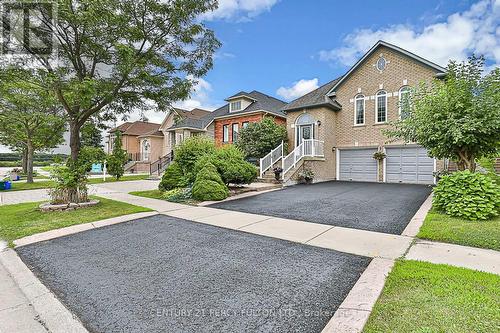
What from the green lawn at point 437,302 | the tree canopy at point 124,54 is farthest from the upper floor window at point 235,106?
the green lawn at point 437,302

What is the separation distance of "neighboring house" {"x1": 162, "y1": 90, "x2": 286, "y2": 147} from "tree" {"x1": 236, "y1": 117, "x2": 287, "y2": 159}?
2694 mm

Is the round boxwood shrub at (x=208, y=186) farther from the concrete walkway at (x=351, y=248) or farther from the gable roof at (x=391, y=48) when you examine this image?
the gable roof at (x=391, y=48)

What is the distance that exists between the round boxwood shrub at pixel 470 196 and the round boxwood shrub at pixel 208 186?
7.13 m

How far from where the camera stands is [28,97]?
14.3 meters

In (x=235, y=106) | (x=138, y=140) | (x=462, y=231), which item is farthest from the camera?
(x=138, y=140)

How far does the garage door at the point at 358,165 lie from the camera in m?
16.9

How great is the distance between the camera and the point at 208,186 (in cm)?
1008

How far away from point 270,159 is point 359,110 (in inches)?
271

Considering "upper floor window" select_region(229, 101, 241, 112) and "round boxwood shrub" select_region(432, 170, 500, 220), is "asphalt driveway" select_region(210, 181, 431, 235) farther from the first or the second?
"upper floor window" select_region(229, 101, 241, 112)

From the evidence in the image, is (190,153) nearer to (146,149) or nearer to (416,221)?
(416,221)

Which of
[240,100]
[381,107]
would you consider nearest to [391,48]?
[381,107]

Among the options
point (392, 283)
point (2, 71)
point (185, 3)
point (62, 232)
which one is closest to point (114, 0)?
point (185, 3)

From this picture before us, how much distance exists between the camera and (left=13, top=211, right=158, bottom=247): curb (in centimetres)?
553

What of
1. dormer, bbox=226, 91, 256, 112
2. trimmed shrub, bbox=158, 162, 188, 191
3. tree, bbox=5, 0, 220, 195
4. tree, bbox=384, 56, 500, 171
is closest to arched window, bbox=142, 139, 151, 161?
dormer, bbox=226, 91, 256, 112
